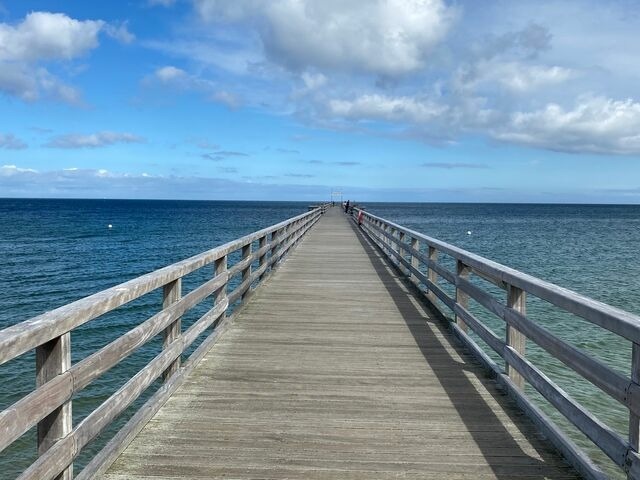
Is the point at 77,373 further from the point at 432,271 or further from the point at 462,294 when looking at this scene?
the point at 432,271

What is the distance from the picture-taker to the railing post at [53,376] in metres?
2.56

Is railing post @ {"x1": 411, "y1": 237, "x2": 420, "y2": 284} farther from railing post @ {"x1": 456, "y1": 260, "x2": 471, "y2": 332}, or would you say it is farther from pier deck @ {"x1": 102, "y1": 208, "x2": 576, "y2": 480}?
railing post @ {"x1": 456, "y1": 260, "x2": 471, "y2": 332}

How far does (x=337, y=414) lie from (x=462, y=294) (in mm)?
2700

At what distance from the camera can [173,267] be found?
4539 millimetres

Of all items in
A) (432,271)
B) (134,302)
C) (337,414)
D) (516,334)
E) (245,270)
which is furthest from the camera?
(134,302)

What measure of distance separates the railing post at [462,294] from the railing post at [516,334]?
62.8 inches

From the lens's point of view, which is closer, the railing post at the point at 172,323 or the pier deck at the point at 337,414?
the pier deck at the point at 337,414

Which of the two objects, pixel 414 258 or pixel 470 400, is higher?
pixel 414 258

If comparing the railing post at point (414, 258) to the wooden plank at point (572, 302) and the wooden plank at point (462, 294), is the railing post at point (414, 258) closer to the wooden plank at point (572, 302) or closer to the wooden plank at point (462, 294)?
the wooden plank at point (462, 294)

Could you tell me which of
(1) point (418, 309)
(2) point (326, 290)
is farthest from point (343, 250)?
(1) point (418, 309)

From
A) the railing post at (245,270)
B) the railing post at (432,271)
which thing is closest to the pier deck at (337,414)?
the railing post at (245,270)

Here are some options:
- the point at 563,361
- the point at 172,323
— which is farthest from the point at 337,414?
the point at 563,361

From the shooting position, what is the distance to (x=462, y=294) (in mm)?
6355

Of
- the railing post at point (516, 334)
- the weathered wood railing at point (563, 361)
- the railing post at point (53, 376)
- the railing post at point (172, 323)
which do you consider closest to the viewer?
the railing post at point (53, 376)
